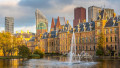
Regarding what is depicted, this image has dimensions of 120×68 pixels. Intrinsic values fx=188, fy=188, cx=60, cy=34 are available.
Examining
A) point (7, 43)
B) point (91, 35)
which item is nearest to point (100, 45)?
point (91, 35)

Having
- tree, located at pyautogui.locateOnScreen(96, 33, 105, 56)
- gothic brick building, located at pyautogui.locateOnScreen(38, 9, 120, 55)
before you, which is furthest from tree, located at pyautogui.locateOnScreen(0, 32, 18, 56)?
gothic brick building, located at pyautogui.locateOnScreen(38, 9, 120, 55)

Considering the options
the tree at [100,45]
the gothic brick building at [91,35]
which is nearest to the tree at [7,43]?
the tree at [100,45]

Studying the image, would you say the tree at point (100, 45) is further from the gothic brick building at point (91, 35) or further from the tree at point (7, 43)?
the tree at point (7, 43)

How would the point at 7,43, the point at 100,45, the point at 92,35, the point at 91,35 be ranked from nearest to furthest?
the point at 7,43
the point at 100,45
the point at 92,35
the point at 91,35

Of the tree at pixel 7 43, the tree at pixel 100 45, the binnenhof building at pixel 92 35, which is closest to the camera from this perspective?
the tree at pixel 7 43

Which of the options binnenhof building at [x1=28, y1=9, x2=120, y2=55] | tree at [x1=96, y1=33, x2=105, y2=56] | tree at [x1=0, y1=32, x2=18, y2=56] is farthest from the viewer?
binnenhof building at [x1=28, y1=9, x2=120, y2=55]

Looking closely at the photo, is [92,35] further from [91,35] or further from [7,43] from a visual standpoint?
[7,43]

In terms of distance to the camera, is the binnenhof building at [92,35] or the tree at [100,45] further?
the binnenhof building at [92,35]

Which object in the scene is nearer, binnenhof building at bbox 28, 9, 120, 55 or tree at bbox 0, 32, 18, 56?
tree at bbox 0, 32, 18, 56

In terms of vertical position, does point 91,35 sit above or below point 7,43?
above

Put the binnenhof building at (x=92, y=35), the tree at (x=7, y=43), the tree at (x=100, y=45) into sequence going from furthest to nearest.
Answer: the binnenhof building at (x=92, y=35) < the tree at (x=100, y=45) < the tree at (x=7, y=43)

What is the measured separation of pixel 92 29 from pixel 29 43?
85569 mm

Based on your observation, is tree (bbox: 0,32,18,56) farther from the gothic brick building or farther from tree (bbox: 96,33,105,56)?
the gothic brick building

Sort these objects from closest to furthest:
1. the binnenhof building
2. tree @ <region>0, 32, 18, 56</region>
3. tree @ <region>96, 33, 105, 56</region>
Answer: tree @ <region>0, 32, 18, 56</region>
tree @ <region>96, 33, 105, 56</region>
the binnenhof building
